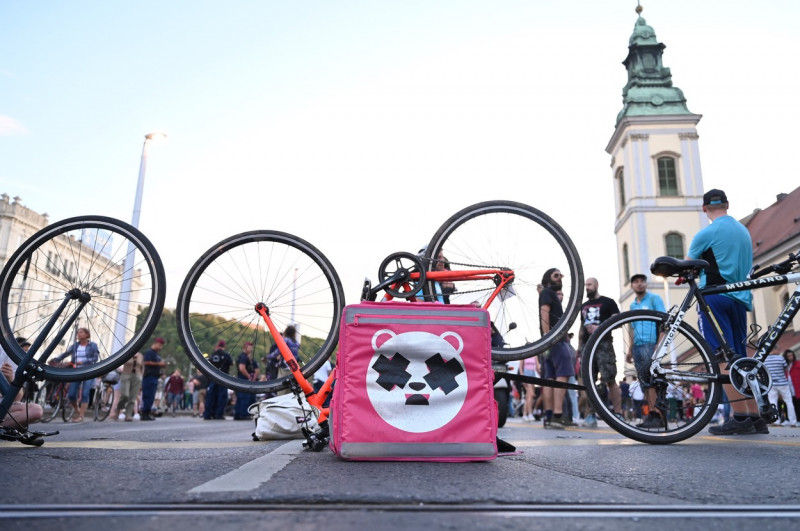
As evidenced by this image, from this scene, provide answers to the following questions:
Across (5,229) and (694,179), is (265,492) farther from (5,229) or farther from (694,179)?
(5,229)

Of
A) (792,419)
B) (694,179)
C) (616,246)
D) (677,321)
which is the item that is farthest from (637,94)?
(677,321)

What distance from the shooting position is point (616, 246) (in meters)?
62.7

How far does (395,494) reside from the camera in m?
1.85

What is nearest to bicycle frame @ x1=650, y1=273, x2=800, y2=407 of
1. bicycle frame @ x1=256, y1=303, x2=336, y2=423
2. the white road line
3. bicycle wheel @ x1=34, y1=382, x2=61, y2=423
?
bicycle frame @ x1=256, y1=303, x2=336, y2=423

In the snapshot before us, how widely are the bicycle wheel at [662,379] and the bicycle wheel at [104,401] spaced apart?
1206 centimetres

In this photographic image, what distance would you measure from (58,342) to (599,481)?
10.3ft

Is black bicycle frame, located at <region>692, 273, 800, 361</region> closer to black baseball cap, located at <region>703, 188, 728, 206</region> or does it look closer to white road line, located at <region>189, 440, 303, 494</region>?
black baseball cap, located at <region>703, 188, 728, 206</region>

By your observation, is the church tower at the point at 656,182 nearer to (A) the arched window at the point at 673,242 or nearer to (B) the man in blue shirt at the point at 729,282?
(A) the arched window at the point at 673,242

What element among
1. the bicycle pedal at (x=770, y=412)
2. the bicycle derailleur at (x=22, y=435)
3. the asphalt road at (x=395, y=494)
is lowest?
the asphalt road at (x=395, y=494)

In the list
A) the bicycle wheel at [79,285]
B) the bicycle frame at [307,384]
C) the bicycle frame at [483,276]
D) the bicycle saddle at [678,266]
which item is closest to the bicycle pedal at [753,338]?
the bicycle saddle at [678,266]

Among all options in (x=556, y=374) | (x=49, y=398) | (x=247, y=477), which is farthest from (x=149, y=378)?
(x=247, y=477)

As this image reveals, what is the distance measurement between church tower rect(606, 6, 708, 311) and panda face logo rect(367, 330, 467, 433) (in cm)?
5529

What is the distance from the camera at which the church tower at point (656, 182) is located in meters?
56.8

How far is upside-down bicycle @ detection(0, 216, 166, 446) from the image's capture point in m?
3.92
